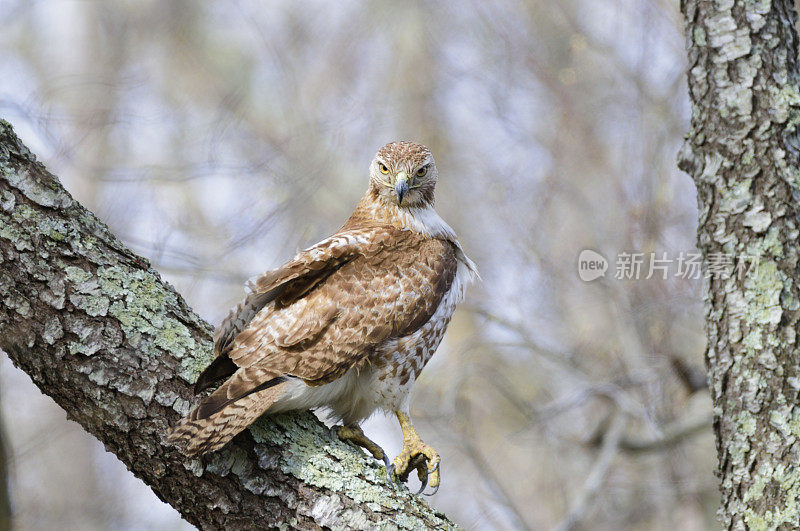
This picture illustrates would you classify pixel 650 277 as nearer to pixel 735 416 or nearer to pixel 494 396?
pixel 494 396

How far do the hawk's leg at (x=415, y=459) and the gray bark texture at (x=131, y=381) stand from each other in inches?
17.9

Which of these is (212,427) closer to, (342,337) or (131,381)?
(131,381)

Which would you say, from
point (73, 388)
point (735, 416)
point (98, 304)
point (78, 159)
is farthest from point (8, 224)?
point (78, 159)

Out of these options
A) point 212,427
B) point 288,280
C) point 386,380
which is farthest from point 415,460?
point 212,427

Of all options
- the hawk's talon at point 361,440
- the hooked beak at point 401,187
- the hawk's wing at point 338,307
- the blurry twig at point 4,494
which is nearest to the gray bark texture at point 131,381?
the hawk's wing at point 338,307

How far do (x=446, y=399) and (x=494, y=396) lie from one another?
580mm

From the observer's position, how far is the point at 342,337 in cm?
298

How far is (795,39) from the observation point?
3.58 metres

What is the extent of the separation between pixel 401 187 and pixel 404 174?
0.10m

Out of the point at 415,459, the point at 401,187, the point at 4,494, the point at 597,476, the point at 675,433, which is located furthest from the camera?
the point at 675,433

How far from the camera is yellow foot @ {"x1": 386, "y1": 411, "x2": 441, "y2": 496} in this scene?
3.25 m

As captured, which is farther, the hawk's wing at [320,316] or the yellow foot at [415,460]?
the yellow foot at [415,460]

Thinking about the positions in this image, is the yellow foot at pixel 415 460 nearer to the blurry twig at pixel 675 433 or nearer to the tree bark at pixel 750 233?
the tree bark at pixel 750 233

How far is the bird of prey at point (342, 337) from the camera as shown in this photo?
2.72 meters
